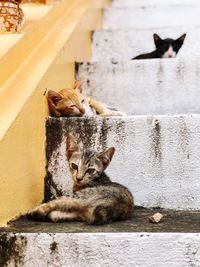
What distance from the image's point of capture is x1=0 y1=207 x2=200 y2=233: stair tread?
206cm

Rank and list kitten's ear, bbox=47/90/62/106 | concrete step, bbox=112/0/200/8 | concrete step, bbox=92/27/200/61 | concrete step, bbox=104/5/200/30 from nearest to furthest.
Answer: kitten's ear, bbox=47/90/62/106 < concrete step, bbox=92/27/200/61 < concrete step, bbox=104/5/200/30 < concrete step, bbox=112/0/200/8

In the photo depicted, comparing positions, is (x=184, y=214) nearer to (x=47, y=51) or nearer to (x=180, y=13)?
(x=47, y=51)

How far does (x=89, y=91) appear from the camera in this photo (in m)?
3.59

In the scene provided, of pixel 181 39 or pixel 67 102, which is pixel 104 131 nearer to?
pixel 67 102

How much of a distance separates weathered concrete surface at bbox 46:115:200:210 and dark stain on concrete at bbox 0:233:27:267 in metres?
0.73

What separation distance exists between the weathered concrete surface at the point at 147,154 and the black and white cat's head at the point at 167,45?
1.65m

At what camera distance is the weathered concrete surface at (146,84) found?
3373 millimetres

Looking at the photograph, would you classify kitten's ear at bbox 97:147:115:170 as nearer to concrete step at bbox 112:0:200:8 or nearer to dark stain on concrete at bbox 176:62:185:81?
dark stain on concrete at bbox 176:62:185:81

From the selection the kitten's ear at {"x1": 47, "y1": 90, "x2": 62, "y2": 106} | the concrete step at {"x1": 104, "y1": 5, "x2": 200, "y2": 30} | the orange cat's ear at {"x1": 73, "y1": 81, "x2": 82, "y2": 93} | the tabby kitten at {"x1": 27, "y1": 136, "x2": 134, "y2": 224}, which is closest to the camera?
the tabby kitten at {"x1": 27, "y1": 136, "x2": 134, "y2": 224}

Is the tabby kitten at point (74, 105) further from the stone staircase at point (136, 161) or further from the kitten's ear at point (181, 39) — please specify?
the kitten's ear at point (181, 39)

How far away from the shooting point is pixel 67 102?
3182 mm

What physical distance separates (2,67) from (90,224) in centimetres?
79

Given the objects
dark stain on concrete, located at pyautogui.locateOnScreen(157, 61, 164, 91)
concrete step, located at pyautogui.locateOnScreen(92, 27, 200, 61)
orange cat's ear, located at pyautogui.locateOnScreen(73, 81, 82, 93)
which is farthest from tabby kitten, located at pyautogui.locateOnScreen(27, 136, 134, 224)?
concrete step, located at pyautogui.locateOnScreen(92, 27, 200, 61)

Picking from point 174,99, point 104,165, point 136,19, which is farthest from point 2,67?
point 136,19
